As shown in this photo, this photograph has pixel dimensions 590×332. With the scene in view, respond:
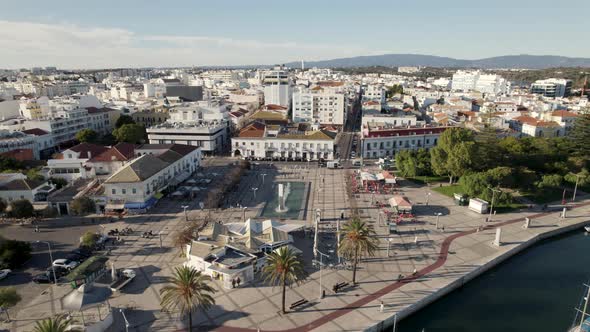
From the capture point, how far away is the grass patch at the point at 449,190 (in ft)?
183

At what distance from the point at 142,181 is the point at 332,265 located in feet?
94.1

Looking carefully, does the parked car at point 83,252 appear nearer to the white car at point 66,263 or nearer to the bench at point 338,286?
the white car at point 66,263

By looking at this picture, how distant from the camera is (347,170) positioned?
70.6 metres

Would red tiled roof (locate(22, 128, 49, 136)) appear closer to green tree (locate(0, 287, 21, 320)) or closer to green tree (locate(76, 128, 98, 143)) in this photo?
green tree (locate(76, 128, 98, 143))

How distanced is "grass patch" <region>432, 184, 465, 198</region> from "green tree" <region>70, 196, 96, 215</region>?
4988 cm

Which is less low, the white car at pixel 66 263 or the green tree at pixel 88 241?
the green tree at pixel 88 241

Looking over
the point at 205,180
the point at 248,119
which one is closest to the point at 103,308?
the point at 205,180

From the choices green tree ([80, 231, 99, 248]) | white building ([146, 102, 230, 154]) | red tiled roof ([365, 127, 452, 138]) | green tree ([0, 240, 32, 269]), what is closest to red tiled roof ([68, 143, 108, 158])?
white building ([146, 102, 230, 154])

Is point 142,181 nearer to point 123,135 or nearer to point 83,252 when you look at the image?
point 83,252

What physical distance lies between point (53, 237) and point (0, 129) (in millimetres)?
59554

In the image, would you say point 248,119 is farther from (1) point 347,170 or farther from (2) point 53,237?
(2) point 53,237

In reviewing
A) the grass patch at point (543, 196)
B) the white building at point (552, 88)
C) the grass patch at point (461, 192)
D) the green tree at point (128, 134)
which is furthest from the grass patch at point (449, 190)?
the white building at point (552, 88)

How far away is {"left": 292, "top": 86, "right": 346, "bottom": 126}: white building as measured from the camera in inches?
4200

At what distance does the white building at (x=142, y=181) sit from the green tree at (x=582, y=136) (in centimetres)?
7261
